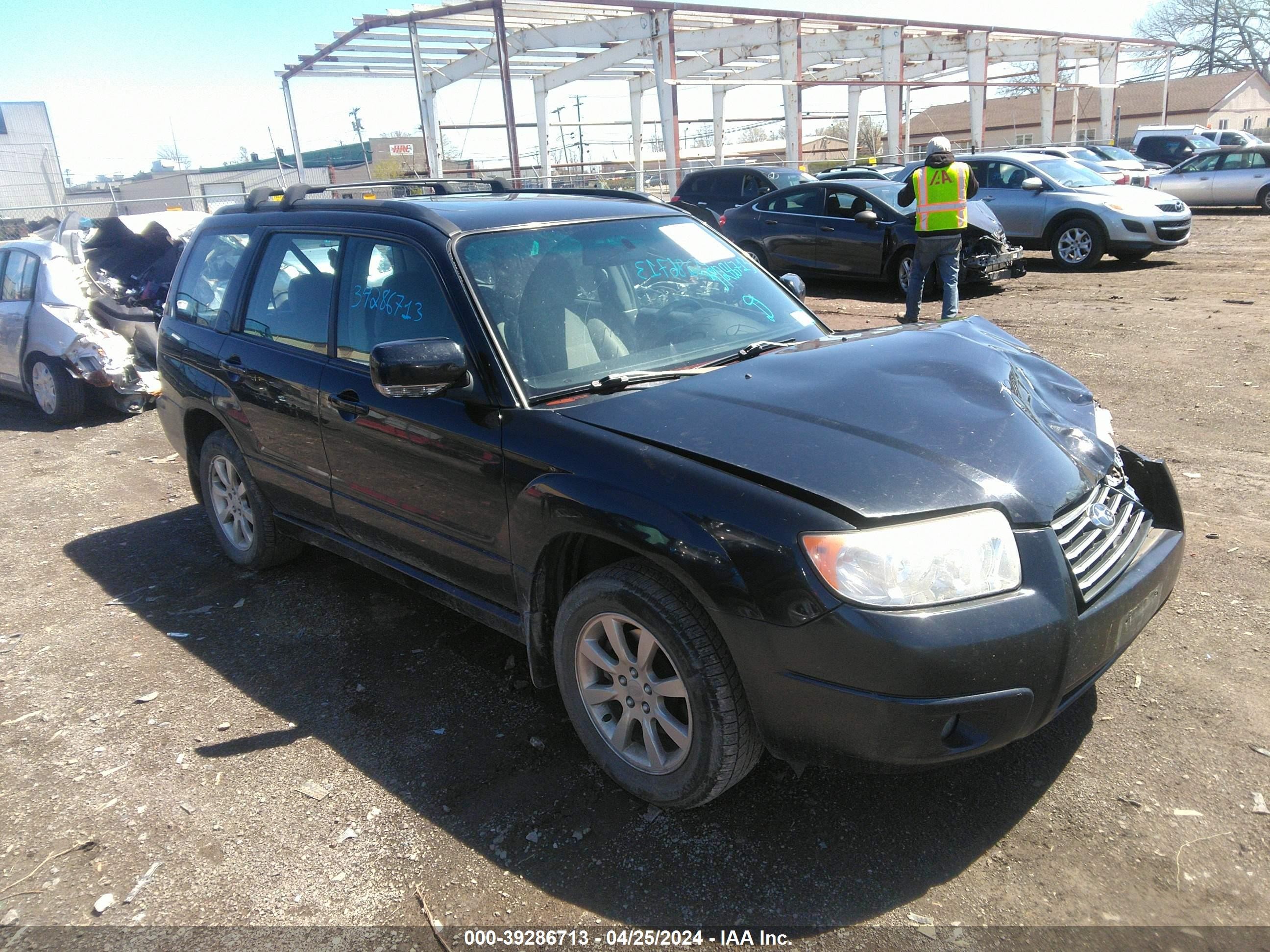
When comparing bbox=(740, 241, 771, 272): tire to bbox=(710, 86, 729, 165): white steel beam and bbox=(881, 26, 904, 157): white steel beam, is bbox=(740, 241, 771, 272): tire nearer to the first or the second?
bbox=(710, 86, 729, 165): white steel beam

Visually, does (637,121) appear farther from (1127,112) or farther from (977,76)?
(1127,112)

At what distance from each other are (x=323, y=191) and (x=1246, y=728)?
16.4ft

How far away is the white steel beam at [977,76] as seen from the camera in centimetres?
3231

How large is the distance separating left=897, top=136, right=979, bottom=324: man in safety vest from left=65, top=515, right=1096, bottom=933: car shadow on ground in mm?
6742

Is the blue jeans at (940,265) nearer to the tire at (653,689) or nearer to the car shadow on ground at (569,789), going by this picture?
the car shadow on ground at (569,789)

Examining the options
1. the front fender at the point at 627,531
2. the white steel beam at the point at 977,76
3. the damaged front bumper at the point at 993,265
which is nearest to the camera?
the front fender at the point at 627,531

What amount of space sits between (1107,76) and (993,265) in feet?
121

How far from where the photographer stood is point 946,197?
9.14 m

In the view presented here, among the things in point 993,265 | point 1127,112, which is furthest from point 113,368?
point 1127,112

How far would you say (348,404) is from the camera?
12.2 ft

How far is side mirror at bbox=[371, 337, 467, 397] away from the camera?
2959 millimetres

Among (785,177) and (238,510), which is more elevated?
(785,177)

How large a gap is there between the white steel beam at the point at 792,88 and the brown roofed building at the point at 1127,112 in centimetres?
3069

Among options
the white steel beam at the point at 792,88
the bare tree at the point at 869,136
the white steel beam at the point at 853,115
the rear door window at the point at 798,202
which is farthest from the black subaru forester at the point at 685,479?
the bare tree at the point at 869,136
